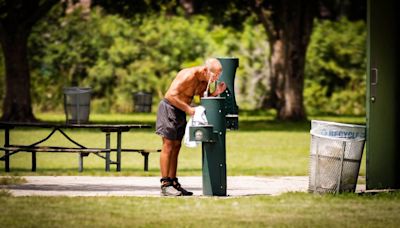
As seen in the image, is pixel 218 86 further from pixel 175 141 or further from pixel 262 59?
pixel 262 59

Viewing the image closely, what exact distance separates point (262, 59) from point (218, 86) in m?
40.4

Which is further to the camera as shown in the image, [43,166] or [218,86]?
[43,166]

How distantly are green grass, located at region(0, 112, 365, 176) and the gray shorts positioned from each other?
5.09 meters

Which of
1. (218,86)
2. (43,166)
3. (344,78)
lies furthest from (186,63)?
(218,86)

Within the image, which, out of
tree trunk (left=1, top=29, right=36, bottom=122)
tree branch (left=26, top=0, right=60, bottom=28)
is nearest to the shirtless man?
tree branch (left=26, top=0, right=60, bottom=28)

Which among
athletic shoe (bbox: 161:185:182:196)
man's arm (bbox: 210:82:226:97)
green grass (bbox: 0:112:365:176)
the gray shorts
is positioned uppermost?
man's arm (bbox: 210:82:226:97)

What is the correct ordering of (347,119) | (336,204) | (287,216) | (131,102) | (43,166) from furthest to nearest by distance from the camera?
(131,102) < (347,119) < (43,166) < (336,204) < (287,216)

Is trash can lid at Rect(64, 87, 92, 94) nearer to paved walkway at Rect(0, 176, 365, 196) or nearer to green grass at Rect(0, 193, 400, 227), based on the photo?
paved walkway at Rect(0, 176, 365, 196)

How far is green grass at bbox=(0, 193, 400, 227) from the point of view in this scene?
1479 cm

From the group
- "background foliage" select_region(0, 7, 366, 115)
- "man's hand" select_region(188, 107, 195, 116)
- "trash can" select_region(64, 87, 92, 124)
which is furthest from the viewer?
"background foliage" select_region(0, 7, 366, 115)

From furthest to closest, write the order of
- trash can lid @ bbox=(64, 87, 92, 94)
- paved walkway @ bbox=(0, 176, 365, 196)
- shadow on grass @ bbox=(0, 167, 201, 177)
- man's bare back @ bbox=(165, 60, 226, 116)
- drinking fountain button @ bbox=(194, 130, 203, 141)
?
1. trash can lid @ bbox=(64, 87, 92, 94)
2. shadow on grass @ bbox=(0, 167, 201, 177)
3. paved walkway @ bbox=(0, 176, 365, 196)
4. man's bare back @ bbox=(165, 60, 226, 116)
5. drinking fountain button @ bbox=(194, 130, 203, 141)

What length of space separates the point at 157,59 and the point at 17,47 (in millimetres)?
13516

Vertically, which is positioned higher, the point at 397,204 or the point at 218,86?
the point at 218,86

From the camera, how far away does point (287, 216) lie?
1555 cm
